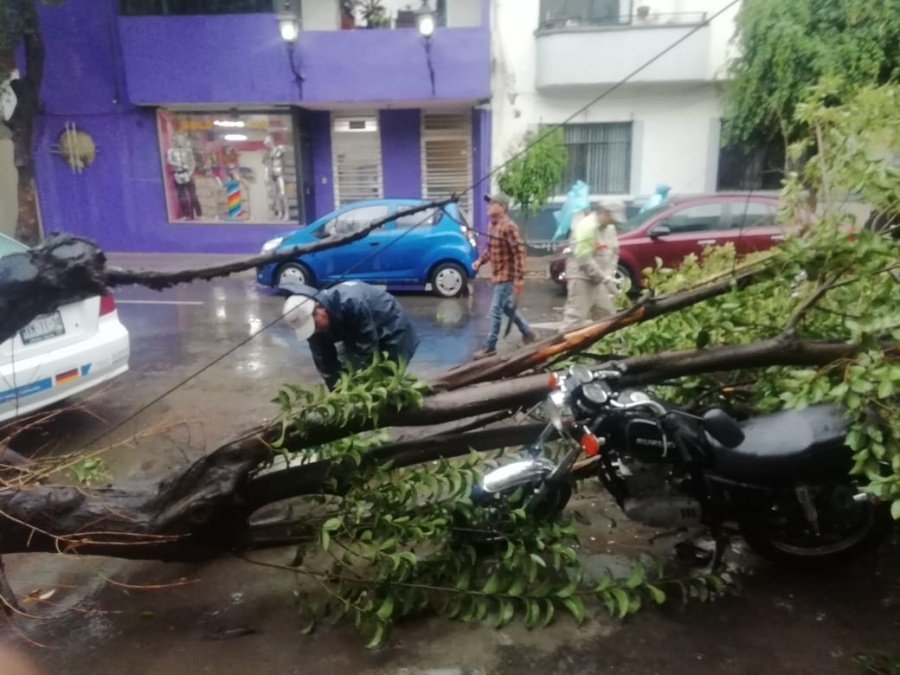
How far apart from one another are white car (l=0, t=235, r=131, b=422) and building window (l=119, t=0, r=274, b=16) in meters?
11.4

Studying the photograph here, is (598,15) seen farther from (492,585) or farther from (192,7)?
(492,585)

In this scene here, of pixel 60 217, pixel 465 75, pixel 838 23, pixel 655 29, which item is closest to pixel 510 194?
pixel 465 75

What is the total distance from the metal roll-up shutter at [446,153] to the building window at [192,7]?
159 inches

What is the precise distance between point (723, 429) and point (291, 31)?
13293 millimetres

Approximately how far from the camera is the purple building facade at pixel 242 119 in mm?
14836

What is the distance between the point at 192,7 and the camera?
50.1ft

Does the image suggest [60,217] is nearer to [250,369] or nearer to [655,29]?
[250,369]

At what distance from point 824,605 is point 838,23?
35.9ft

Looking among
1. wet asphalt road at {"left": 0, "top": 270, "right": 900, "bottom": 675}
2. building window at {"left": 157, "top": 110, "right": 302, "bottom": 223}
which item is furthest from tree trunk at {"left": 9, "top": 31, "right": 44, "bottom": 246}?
wet asphalt road at {"left": 0, "top": 270, "right": 900, "bottom": 675}

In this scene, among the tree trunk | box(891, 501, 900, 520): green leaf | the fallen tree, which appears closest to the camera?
box(891, 501, 900, 520): green leaf

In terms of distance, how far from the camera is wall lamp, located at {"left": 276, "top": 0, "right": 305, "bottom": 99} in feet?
46.5

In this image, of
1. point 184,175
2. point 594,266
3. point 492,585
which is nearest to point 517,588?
point 492,585

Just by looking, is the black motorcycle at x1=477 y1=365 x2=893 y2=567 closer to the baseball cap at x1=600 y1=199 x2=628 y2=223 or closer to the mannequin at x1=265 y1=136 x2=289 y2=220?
the baseball cap at x1=600 y1=199 x2=628 y2=223

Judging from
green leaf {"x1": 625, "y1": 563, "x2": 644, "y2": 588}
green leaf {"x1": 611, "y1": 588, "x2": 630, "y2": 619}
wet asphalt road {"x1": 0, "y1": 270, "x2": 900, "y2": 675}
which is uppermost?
green leaf {"x1": 625, "y1": 563, "x2": 644, "y2": 588}
